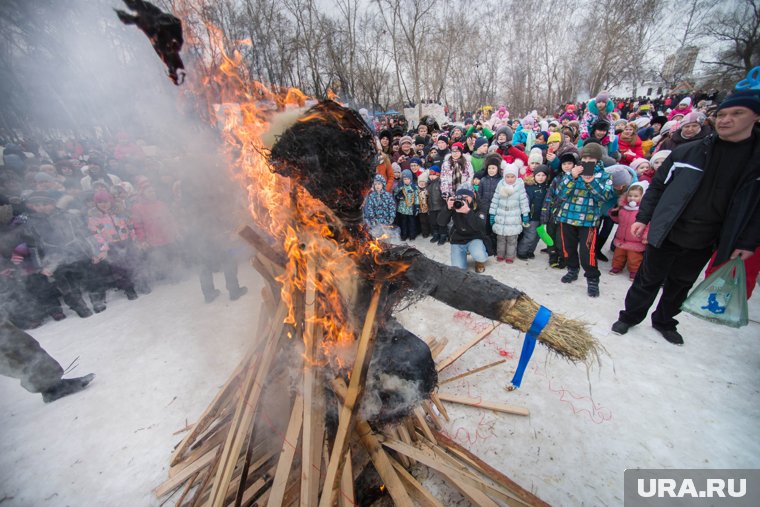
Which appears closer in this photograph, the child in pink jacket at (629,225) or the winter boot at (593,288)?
the winter boot at (593,288)

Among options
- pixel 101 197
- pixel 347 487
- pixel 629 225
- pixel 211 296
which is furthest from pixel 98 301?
pixel 629 225

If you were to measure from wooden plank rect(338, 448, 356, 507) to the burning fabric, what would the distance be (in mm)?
2823

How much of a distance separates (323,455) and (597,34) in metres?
33.9

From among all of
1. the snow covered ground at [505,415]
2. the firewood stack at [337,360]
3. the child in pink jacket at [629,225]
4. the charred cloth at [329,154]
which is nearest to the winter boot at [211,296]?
the snow covered ground at [505,415]

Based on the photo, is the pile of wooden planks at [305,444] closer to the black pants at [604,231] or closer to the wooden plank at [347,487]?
the wooden plank at [347,487]

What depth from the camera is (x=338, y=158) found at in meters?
1.75

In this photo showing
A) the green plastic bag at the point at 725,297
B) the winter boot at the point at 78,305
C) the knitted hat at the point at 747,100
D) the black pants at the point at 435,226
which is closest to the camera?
the knitted hat at the point at 747,100

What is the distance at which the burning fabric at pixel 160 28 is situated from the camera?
1706mm

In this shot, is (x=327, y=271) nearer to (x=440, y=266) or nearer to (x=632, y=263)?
(x=440, y=266)

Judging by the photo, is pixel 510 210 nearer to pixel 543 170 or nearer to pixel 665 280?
pixel 543 170

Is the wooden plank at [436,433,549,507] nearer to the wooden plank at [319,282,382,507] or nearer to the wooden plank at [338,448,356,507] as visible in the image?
the wooden plank at [338,448,356,507]

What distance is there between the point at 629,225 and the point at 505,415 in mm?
4126

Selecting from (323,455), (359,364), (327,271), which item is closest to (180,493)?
(323,455)

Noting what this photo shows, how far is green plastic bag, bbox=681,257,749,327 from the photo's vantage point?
299cm
